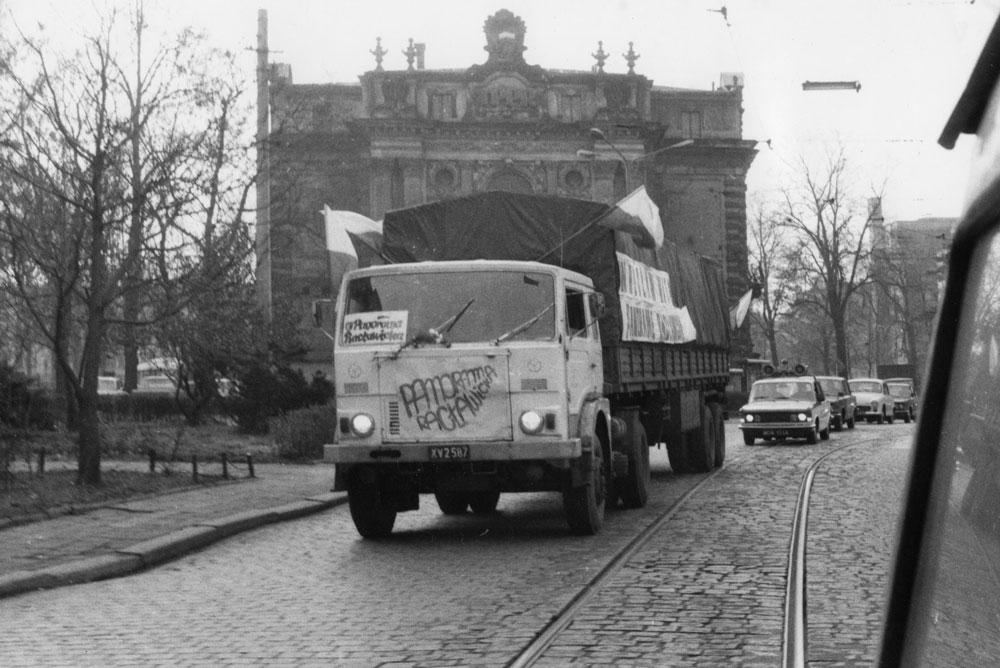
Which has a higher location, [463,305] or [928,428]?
[463,305]

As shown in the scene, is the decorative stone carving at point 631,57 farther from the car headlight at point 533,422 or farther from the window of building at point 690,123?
the car headlight at point 533,422

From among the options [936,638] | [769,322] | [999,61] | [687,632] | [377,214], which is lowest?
[687,632]

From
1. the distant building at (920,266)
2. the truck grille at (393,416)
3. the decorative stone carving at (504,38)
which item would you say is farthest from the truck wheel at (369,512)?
the decorative stone carving at (504,38)

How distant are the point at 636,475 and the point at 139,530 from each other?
5.01m

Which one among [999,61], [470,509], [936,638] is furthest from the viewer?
[470,509]

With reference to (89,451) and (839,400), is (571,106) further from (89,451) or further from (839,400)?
(89,451)

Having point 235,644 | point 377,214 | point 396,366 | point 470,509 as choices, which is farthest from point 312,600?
point 377,214

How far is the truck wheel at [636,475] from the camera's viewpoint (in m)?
14.5

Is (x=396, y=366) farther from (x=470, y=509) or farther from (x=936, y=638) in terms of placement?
(x=936, y=638)

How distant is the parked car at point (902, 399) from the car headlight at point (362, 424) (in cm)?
4177

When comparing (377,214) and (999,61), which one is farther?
(377,214)

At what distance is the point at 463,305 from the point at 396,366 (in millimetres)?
789

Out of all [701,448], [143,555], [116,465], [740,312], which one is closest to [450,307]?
[143,555]

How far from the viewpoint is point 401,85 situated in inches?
2643
